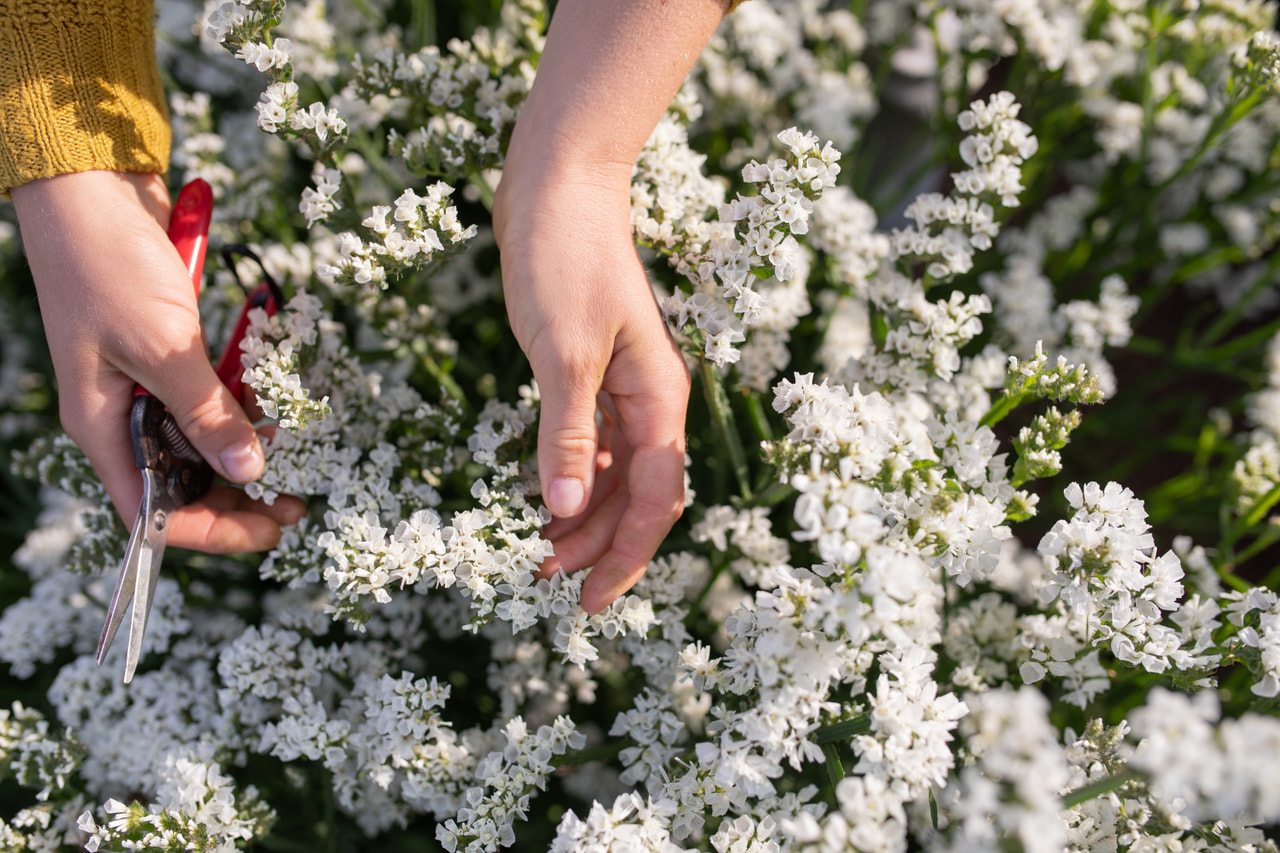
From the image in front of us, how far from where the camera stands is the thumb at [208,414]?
147cm

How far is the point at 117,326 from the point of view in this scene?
145 cm

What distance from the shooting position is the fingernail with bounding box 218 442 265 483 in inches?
59.9

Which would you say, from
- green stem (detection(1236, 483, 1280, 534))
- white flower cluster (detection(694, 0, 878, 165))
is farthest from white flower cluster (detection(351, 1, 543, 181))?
green stem (detection(1236, 483, 1280, 534))

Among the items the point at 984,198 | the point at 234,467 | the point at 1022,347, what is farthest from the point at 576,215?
the point at 1022,347

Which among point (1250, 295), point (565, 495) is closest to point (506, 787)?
point (565, 495)

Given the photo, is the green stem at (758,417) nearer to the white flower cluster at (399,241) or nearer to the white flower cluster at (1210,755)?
the white flower cluster at (399,241)

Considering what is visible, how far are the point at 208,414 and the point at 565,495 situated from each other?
734mm

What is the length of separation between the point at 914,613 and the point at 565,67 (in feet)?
3.52

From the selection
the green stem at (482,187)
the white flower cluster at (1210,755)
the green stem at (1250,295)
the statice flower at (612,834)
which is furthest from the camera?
the green stem at (1250,295)

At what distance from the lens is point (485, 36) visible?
1850 millimetres

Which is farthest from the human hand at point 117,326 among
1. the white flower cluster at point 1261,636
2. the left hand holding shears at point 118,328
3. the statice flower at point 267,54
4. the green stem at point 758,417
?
the white flower cluster at point 1261,636

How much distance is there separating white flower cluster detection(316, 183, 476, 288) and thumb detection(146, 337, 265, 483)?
31 centimetres

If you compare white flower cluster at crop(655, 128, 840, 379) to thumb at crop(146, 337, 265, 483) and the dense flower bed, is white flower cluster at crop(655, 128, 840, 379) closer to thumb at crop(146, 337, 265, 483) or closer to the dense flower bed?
the dense flower bed

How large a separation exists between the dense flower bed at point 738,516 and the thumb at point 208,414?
0.09m
